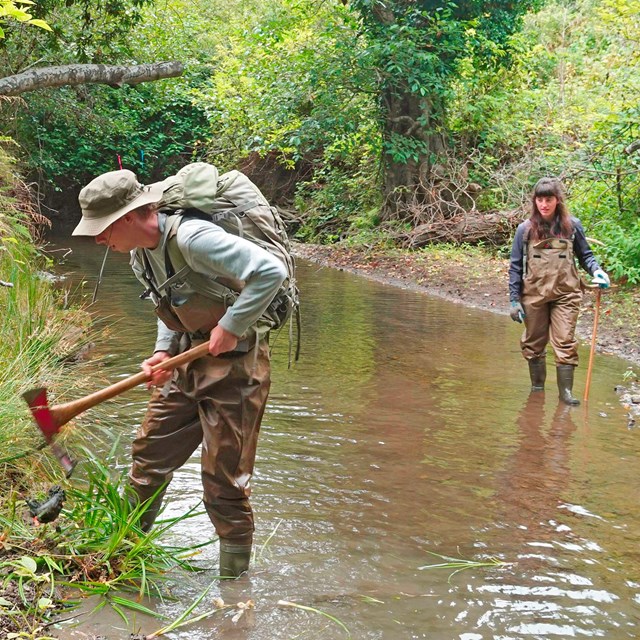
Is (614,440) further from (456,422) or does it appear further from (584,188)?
(584,188)

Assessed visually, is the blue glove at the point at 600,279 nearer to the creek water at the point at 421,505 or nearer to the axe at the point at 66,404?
the creek water at the point at 421,505

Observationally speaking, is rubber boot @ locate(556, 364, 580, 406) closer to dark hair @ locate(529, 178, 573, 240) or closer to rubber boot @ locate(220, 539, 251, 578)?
dark hair @ locate(529, 178, 573, 240)

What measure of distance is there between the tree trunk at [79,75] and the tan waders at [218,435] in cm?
558

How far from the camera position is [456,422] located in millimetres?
6637

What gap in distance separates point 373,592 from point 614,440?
3.03 meters

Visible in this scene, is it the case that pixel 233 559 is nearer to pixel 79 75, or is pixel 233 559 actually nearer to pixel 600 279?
pixel 600 279

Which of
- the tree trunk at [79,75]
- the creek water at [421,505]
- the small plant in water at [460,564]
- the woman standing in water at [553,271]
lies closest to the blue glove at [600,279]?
the woman standing in water at [553,271]

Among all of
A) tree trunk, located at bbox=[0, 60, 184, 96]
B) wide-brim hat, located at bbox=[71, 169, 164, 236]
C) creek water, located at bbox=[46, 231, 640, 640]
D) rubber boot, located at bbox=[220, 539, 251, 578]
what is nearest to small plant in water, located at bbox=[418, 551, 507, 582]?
creek water, located at bbox=[46, 231, 640, 640]

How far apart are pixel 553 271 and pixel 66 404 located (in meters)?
4.89

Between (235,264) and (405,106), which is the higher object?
(405,106)

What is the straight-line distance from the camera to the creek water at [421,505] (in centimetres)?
365

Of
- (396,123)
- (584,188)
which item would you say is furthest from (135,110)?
(584,188)

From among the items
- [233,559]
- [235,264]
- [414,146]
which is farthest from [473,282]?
[235,264]

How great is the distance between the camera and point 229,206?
11.8 ft
